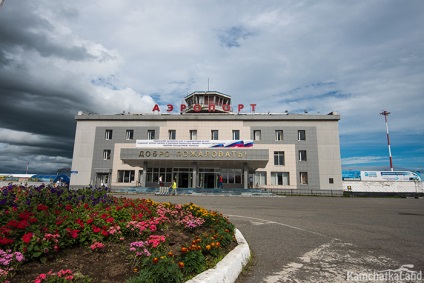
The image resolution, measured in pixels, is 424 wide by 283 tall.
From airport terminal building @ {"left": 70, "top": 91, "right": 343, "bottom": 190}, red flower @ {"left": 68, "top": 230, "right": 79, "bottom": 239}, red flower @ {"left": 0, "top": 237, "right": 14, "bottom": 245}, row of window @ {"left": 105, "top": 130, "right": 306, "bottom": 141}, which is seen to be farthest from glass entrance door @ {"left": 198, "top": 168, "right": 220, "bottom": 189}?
red flower @ {"left": 0, "top": 237, "right": 14, "bottom": 245}

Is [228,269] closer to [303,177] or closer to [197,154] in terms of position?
[197,154]

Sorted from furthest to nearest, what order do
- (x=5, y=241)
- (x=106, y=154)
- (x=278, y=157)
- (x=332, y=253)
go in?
(x=106, y=154) → (x=278, y=157) → (x=332, y=253) → (x=5, y=241)

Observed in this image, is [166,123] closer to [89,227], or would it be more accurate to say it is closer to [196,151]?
[196,151]

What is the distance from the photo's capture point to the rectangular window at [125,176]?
38531 mm

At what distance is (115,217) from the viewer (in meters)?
5.66

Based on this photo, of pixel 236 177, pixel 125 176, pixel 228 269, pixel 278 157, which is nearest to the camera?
pixel 228 269

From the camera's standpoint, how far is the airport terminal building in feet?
120

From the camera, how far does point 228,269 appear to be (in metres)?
4.01

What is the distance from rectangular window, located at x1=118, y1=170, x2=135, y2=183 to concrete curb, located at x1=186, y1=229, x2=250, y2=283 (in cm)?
3574

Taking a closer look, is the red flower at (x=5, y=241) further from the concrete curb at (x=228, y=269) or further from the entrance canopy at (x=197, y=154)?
the entrance canopy at (x=197, y=154)

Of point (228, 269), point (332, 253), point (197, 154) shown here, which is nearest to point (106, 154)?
point (197, 154)

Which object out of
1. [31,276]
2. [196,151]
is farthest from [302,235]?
[196,151]

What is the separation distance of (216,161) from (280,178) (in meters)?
10.0

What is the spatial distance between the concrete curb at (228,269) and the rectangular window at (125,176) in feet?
117
